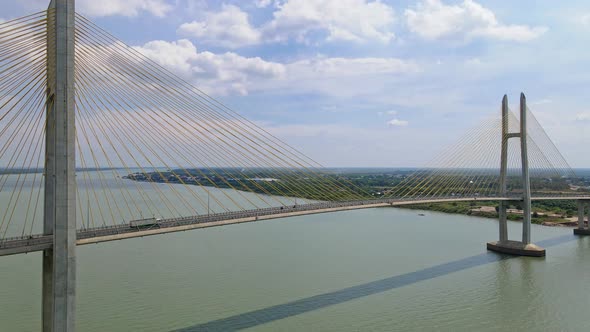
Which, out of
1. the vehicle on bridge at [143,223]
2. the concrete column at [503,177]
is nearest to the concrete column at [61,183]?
the vehicle on bridge at [143,223]

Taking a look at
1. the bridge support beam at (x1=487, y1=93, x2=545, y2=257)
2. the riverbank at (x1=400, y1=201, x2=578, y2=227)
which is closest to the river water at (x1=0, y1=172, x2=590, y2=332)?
the bridge support beam at (x1=487, y1=93, x2=545, y2=257)

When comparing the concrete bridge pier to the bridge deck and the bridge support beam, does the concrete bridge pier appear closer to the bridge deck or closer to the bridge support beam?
the bridge support beam

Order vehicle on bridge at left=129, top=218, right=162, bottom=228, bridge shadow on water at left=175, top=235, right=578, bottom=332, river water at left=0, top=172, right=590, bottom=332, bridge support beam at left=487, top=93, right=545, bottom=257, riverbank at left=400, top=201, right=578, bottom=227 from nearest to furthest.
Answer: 1. vehicle on bridge at left=129, top=218, right=162, bottom=228
2. bridge shadow on water at left=175, top=235, right=578, bottom=332
3. river water at left=0, top=172, right=590, bottom=332
4. bridge support beam at left=487, top=93, right=545, bottom=257
5. riverbank at left=400, top=201, right=578, bottom=227

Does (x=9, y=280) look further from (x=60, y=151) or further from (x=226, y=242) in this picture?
(x=226, y=242)

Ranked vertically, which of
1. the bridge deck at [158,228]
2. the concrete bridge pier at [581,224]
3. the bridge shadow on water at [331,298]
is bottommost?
the bridge shadow on water at [331,298]

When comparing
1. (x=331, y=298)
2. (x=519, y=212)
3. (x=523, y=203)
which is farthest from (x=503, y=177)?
(x=519, y=212)

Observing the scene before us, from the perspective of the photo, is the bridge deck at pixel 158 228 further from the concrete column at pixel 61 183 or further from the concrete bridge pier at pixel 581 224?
the concrete bridge pier at pixel 581 224

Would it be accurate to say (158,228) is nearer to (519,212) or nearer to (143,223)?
(143,223)
